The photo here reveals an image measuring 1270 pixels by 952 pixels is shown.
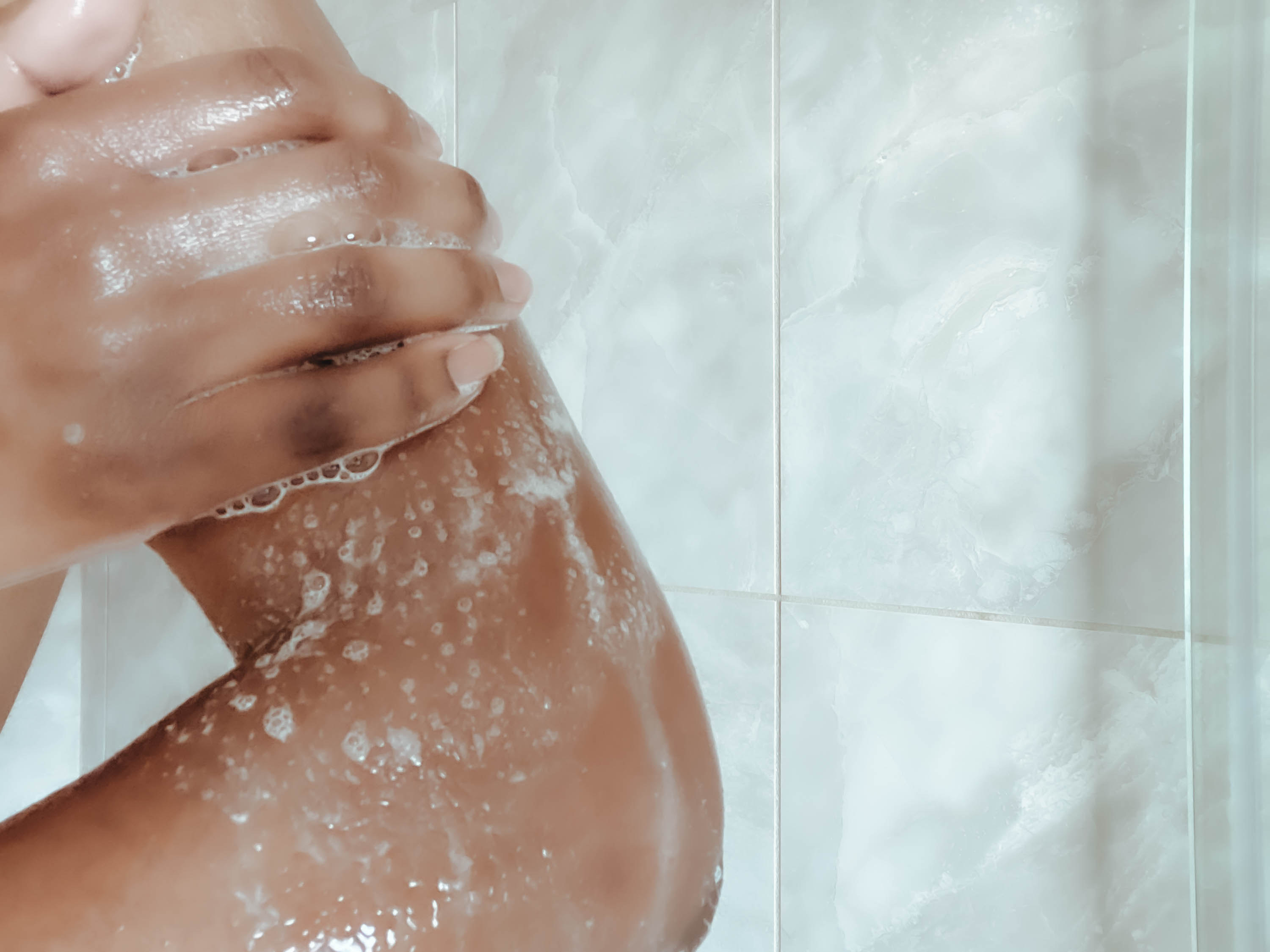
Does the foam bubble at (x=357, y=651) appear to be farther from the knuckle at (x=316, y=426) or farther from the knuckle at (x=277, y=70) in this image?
the knuckle at (x=277, y=70)

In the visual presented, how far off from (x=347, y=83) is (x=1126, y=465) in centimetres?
52

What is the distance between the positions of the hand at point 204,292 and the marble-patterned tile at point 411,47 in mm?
798

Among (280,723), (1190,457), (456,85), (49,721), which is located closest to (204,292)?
(280,723)

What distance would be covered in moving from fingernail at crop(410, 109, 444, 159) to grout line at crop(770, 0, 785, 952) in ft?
1.49

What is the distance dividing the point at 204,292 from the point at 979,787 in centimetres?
61

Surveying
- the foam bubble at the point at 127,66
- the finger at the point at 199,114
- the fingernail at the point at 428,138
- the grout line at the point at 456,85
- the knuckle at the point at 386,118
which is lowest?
the grout line at the point at 456,85

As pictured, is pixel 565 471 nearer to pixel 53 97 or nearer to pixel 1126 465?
pixel 53 97

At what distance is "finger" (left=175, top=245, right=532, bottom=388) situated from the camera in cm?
27

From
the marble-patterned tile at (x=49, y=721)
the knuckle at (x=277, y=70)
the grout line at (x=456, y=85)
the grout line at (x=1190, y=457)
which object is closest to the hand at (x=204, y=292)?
the knuckle at (x=277, y=70)

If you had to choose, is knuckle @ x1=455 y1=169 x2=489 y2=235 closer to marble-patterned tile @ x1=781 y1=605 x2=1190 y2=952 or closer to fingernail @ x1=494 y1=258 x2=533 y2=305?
fingernail @ x1=494 y1=258 x2=533 y2=305

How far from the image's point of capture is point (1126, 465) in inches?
23.4

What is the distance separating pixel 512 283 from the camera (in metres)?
0.34

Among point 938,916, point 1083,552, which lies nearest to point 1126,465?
point 1083,552

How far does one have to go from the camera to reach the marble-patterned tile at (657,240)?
0.79m
